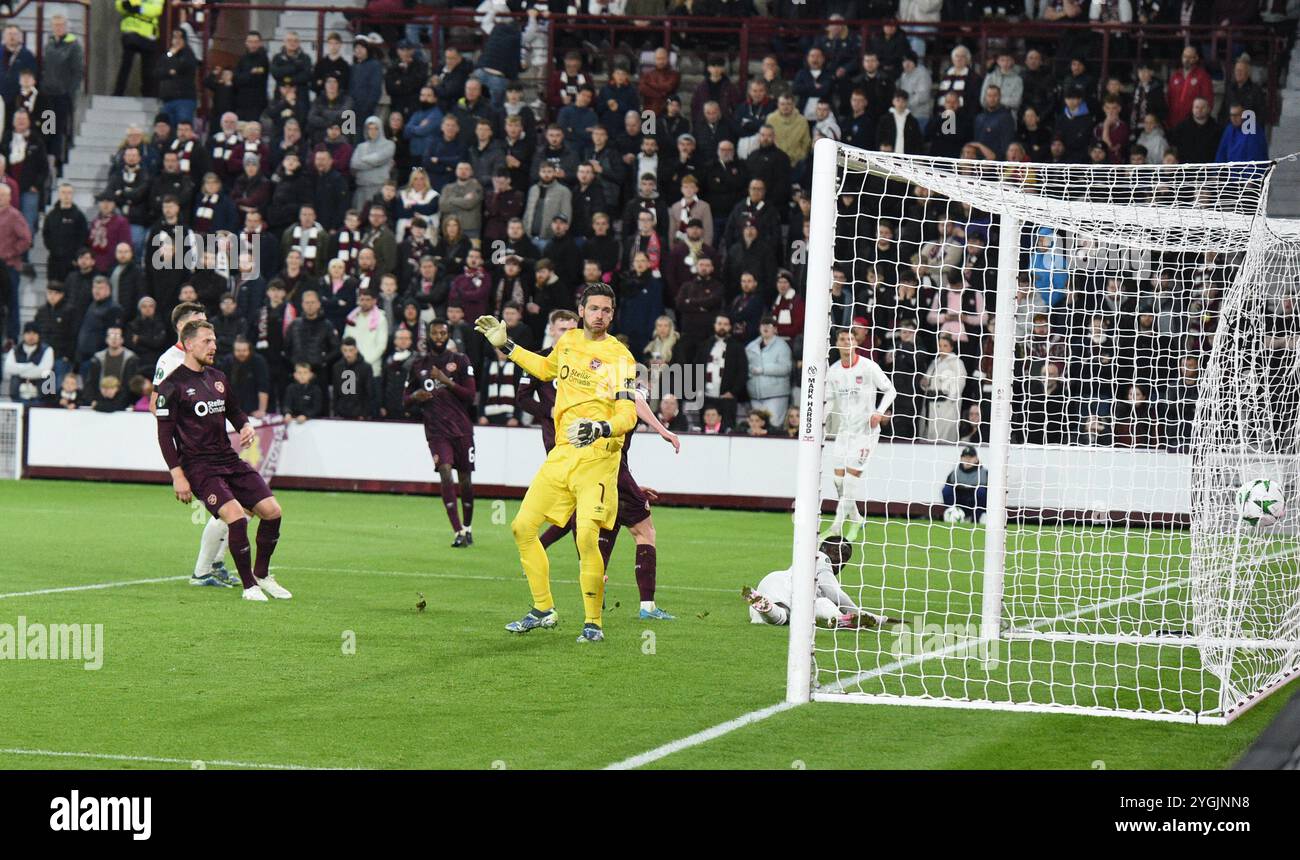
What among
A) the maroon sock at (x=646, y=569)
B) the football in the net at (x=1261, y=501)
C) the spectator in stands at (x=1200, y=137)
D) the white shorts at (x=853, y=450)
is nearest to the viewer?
the football in the net at (x=1261, y=501)

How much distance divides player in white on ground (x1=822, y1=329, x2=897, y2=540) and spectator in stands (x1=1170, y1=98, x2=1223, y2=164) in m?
9.26

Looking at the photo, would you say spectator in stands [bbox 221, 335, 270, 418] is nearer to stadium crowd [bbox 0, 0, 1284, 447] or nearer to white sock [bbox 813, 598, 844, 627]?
stadium crowd [bbox 0, 0, 1284, 447]

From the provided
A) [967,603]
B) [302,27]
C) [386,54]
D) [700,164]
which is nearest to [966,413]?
[700,164]

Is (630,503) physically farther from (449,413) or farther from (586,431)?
(449,413)

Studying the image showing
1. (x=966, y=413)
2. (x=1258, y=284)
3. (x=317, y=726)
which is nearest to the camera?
(x=317, y=726)

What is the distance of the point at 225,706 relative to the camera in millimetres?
8016

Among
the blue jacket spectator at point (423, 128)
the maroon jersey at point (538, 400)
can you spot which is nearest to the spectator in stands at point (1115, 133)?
the blue jacket spectator at point (423, 128)

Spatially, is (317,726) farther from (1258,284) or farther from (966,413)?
(966,413)

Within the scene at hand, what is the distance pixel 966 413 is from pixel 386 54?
36.9ft

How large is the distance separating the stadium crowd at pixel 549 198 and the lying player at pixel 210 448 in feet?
31.7

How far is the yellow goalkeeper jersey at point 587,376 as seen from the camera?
10141mm

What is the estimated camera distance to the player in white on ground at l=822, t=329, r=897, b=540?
47.1 ft

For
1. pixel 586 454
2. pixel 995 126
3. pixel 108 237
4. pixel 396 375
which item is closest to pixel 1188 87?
pixel 995 126

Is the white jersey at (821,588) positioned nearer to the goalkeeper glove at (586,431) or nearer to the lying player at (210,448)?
the goalkeeper glove at (586,431)
